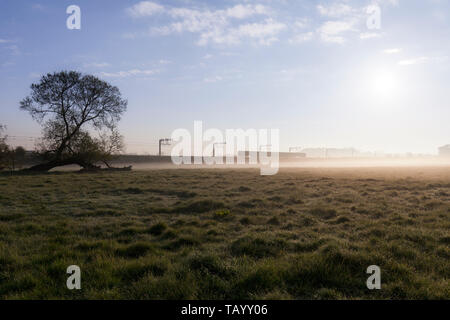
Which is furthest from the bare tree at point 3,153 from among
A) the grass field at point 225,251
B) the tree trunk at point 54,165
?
the grass field at point 225,251

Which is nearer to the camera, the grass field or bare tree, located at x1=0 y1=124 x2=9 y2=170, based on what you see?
the grass field

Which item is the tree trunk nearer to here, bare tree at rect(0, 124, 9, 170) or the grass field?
bare tree at rect(0, 124, 9, 170)

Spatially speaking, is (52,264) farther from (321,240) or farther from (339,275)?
(321,240)

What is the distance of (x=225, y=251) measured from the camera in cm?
656

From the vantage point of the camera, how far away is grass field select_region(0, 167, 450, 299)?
15.3 ft

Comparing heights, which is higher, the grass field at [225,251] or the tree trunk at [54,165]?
the tree trunk at [54,165]

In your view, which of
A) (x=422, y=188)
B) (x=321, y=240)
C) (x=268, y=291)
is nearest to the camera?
(x=268, y=291)

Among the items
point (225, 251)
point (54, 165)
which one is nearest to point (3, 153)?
point (54, 165)

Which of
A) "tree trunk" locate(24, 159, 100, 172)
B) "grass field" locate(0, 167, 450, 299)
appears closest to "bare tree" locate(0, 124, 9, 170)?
"tree trunk" locate(24, 159, 100, 172)

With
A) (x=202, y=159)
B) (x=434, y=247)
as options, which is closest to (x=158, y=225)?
(x=434, y=247)

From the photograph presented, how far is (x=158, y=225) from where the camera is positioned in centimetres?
864

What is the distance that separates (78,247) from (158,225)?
2.39 metres

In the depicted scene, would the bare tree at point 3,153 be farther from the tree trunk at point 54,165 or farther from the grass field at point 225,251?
the grass field at point 225,251

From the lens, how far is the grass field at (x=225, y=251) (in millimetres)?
4648
